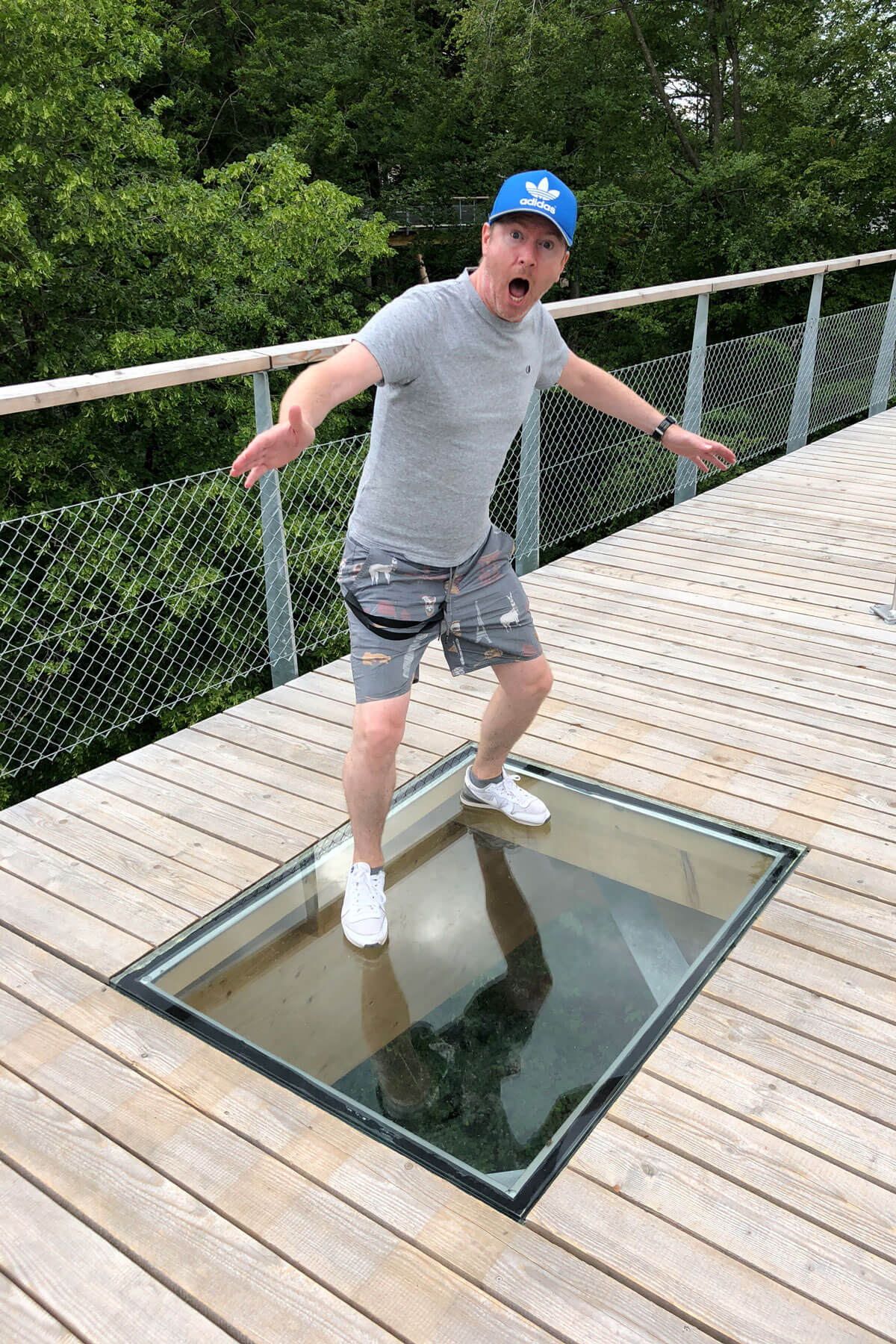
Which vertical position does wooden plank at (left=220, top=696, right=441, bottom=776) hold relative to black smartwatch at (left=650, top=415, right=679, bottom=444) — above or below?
below

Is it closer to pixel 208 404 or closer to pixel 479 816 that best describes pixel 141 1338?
pixel 479 816

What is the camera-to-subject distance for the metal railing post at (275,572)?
112 inches

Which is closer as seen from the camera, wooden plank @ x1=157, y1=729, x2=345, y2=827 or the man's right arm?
the man's right arm

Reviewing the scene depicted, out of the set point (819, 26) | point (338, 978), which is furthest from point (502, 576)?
point (819, 26)

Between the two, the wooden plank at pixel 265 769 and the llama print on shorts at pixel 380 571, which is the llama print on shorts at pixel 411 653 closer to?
the llama print on shorts at pixel 380 571

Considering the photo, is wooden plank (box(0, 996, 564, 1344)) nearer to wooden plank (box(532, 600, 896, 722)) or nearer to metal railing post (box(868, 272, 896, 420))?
wooden plank (box(532, 600, 896, 722))

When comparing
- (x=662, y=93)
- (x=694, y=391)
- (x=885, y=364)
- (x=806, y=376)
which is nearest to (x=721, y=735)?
(x=694, y=391)

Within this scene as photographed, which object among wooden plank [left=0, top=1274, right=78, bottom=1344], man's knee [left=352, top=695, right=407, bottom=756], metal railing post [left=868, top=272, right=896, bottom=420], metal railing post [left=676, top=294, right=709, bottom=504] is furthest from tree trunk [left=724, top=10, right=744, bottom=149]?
wooden plank [left=0, top=1274, right=78, bottom=1344]

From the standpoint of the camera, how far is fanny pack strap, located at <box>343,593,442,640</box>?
1.85 m

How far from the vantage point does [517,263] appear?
168cm

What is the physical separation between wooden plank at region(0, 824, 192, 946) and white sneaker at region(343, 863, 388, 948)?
0.31 m

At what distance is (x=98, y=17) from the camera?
9.78 meters

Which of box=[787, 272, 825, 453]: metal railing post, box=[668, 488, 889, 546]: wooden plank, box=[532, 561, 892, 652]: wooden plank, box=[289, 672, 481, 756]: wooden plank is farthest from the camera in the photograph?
box=[787, 272, 825, 453]: metal railing post

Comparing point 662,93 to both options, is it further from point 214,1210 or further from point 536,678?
point 214,1210
